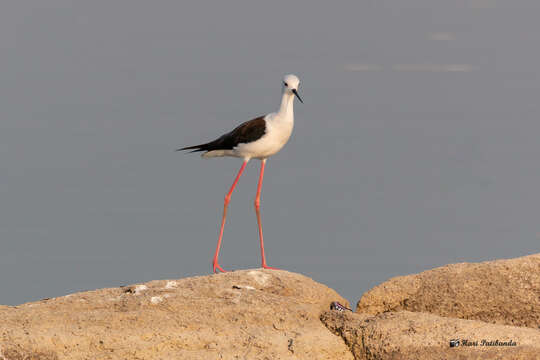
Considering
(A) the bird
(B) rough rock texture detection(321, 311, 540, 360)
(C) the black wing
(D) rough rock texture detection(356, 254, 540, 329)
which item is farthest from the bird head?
(B) rough rock texture detection(321, 311, 540, 360)

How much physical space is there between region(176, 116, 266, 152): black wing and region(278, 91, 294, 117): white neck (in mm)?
264

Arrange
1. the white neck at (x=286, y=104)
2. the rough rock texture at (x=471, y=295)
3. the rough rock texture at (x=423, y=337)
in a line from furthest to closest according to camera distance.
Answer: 1. the white neck at (x=286, y=104)
2. the rough rock texture at (x=471, y=295)
3. the rough rock texture at (x=423, y=337)

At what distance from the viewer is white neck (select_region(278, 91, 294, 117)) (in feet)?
27.5

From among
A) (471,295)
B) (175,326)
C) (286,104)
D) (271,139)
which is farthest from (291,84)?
(175,326)

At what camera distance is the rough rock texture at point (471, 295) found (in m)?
7.25

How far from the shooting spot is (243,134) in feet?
28.0

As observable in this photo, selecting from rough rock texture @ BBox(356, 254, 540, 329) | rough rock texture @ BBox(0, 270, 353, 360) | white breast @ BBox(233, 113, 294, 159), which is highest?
white breast @ BBox(233, 113, 294, 159)

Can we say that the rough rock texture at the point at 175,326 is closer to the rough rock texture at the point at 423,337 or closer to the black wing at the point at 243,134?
the rough rock texture at the point at 423,337

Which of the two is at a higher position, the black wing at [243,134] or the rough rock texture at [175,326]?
the black wing at [243,134]

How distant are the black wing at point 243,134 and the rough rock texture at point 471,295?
2.25m

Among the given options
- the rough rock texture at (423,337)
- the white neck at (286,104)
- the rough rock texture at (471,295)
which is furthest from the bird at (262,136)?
the rough rock texture at (423,337)

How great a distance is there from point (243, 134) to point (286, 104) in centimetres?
61

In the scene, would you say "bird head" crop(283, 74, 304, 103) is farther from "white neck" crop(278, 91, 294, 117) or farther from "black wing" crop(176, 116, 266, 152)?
"black wing" crop(176, 116, 266, 152)

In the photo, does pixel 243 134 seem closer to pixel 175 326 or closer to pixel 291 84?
pixel 291 84
